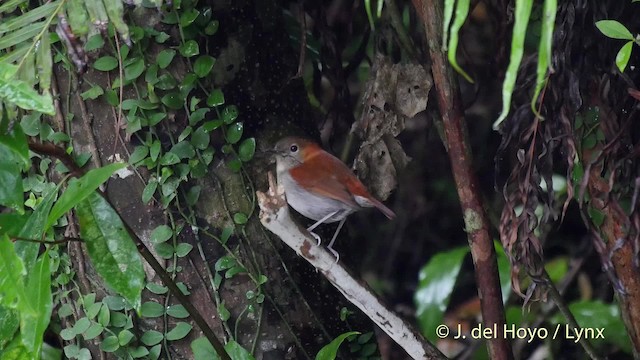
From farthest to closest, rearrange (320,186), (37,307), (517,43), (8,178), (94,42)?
(320,186) → (94,42) → (8,178) → (37,307) → (517,43)

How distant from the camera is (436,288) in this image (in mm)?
3055

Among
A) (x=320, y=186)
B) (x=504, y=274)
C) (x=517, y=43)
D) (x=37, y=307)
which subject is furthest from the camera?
(x=504, y=274)

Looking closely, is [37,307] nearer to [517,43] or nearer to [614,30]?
[517,43]

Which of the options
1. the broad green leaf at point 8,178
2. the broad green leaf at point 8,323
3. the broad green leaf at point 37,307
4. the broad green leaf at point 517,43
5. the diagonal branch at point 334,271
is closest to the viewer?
the broad green leaf at point 517,43

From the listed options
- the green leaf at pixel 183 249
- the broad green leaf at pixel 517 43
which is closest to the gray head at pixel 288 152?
the green leaf at pixel 183 249

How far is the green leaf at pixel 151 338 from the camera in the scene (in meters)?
2.25

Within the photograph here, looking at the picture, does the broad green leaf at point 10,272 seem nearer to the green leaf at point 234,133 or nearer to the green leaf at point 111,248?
the green leaf at point 111,248

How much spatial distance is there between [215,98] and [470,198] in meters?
0.72

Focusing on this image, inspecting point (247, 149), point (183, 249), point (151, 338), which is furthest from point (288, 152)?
point (151, 338)

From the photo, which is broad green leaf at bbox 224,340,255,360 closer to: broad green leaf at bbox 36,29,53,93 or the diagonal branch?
the diagonal branch

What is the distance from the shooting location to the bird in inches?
96.2

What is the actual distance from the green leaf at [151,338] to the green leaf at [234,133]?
0.54m

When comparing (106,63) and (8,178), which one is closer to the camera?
(8,178)

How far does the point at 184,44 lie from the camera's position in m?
2.23
